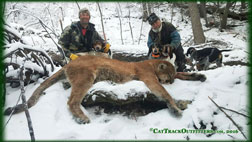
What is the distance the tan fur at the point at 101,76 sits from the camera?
2709 mm

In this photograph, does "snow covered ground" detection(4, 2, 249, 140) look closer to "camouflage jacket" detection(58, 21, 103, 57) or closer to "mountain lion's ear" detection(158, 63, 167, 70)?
"mountain lion's ear" detection(158, 63, 167, 70)

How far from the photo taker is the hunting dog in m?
6.49

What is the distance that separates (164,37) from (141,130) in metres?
3.26

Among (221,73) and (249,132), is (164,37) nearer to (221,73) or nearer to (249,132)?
(221,73)

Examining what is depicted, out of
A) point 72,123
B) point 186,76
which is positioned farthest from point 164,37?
point 72,123

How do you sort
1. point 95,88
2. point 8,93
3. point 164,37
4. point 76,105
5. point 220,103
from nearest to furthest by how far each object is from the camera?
point 76,105 < point 220,103 < point 95,88 < point 8,93 < point 164,37

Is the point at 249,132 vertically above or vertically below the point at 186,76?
below

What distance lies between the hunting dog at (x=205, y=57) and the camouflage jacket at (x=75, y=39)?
166 inches

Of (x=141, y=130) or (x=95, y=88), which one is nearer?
(x=141, y=130)

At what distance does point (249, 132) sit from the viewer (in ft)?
7.57

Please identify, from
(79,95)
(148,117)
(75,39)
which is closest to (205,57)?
(75,39)

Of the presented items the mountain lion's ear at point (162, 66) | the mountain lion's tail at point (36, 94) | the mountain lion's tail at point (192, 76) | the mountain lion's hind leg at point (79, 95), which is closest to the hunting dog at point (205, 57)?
the mountain lion's tail at point (192, 76)

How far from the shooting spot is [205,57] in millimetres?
6797

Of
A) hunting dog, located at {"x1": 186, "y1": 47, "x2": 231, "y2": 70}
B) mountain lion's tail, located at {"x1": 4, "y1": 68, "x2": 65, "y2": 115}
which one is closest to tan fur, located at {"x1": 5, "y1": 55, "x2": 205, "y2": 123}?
mountain lion's tail, located at {"x1": 4, "y1": 68, "x2": 65, "y2": 115}
